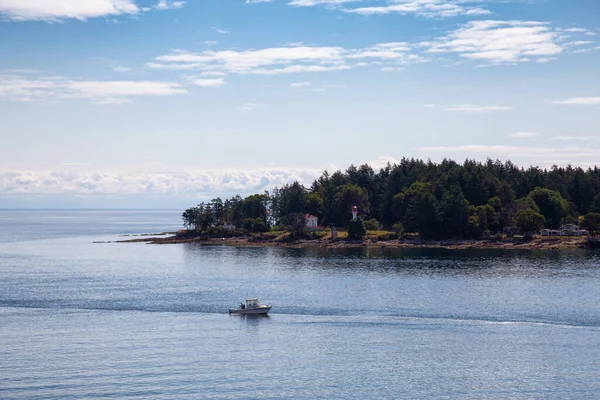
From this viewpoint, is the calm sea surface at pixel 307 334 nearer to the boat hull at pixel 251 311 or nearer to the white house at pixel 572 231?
the boat hull at pixel 251 311

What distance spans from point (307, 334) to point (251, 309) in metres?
13.8

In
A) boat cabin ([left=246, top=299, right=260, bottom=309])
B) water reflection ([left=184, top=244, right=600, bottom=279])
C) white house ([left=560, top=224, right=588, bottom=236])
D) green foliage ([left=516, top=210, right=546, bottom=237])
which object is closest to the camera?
boat cabin ([left=246, top=299, right=260, bottom=309])

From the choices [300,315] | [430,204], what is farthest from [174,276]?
[430,204]

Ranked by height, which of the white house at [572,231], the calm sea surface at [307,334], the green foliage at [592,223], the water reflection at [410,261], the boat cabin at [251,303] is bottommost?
the calm sea surface at [307,334]

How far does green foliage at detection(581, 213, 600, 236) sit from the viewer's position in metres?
179

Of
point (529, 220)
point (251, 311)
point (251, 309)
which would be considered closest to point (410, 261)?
point (529, 220)

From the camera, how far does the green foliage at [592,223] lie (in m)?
179

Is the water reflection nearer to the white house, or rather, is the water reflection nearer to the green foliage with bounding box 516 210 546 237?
the green foliage with bounding box 516 210 546 237

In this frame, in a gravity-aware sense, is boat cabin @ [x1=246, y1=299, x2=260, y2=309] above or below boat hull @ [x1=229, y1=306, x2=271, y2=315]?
above

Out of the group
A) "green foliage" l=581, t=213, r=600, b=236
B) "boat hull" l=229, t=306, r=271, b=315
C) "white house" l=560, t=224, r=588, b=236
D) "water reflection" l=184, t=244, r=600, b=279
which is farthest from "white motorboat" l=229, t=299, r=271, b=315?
"white house" l=560, t=224, r=588, b=236

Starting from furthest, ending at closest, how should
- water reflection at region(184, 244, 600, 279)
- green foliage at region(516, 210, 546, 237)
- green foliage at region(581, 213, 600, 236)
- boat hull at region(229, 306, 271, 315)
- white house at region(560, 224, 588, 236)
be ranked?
white house at region(560, 224, 588, 236) < green foliage at region(516, 210, 546, 237) < green foliage at region(581, 213, 600, 236) < water reflection at region(184, 244, 600, 279) < boat hull at region(229, 306, 271, 315)

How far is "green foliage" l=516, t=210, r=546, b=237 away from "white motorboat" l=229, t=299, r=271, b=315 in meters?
113

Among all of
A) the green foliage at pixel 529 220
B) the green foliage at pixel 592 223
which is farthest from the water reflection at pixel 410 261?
the green foliage at pixel 529 220

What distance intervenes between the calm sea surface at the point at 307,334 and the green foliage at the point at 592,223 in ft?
146
